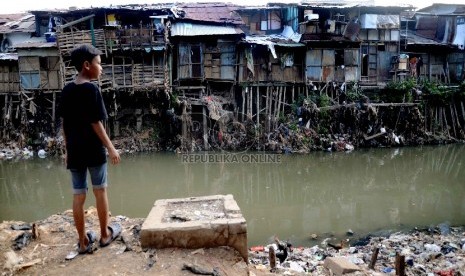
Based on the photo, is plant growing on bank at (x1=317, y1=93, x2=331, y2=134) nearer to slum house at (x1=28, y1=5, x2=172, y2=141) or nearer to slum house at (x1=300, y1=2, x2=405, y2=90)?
slum house at (x1=300, y1=2, x2=405, y2=90)

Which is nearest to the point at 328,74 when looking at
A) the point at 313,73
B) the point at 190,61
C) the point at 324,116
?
the point at 313,73

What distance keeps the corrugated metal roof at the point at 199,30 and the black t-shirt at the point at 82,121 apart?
14.5 meters

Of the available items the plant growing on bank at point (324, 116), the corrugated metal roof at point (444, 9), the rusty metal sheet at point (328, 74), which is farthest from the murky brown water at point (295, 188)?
the corrugated metal roof at point (444, 9)

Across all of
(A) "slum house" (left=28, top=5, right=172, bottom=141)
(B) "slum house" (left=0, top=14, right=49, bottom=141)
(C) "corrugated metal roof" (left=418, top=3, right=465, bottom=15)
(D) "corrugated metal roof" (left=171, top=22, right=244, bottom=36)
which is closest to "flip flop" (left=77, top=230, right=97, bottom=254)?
(A) "slum house" (left=28, top=5, right=172, bottom=141)

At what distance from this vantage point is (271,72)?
1847 centimetres

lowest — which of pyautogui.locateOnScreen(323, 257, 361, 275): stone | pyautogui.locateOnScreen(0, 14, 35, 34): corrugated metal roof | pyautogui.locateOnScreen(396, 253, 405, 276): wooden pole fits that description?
pyautogui.locateOnScreen(396, 253, 405, 276): wooden pole

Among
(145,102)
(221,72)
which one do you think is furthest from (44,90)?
(221,72)

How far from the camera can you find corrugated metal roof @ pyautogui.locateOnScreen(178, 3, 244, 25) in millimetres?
18016

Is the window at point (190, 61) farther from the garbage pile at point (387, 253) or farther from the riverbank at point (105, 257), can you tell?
the riverbank at point (105, 257)

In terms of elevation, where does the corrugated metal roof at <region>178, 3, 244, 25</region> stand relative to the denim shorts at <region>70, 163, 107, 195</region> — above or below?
above

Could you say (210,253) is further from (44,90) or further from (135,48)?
(44,90)

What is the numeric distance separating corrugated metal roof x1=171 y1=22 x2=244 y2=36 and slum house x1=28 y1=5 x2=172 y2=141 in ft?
2.19

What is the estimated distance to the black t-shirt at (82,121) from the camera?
3.41 m

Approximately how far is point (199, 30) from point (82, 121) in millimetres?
14905
